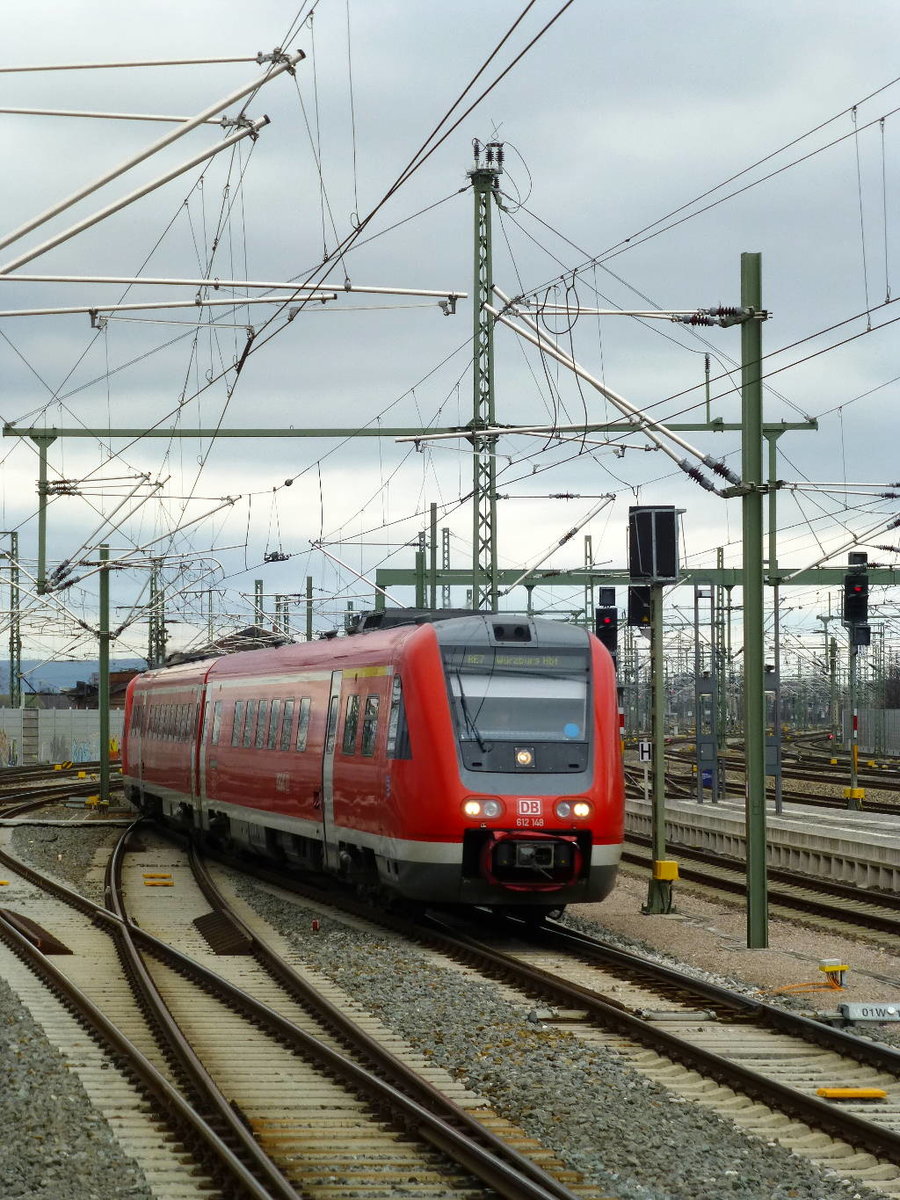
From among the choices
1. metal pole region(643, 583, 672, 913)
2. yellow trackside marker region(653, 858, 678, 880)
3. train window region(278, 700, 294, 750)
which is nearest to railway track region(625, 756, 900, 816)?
metal pole region(643, 583, 672, 913)

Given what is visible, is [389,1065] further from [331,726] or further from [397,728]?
[331,726]

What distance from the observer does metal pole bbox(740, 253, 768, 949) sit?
16.6 metres

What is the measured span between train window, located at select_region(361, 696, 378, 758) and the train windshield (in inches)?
60.5

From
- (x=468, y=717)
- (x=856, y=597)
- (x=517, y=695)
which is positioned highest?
(x=856, y=597)

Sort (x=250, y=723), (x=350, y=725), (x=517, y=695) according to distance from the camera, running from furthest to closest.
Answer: (x=250, y=723) < (x=350, y=725) < (x=517, y=695)

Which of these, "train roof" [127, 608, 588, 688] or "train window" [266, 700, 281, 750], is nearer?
"train roof" [127, 608, 588, 688]

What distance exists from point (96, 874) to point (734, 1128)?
62.1 feet

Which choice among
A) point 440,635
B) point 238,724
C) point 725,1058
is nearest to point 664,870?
point 440,635

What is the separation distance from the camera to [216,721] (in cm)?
2739

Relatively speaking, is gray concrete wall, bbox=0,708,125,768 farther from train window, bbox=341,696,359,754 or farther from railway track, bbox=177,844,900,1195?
railway track, bbox=177,844,900,1195

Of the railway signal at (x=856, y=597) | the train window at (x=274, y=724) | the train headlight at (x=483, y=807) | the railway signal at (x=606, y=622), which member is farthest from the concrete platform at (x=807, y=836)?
the train headlight at (x=483, y=807)

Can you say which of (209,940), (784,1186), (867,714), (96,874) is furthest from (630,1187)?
(867,714)

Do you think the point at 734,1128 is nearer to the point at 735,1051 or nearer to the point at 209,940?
the point at 735,1051

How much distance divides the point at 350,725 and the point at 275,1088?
8853 mm
